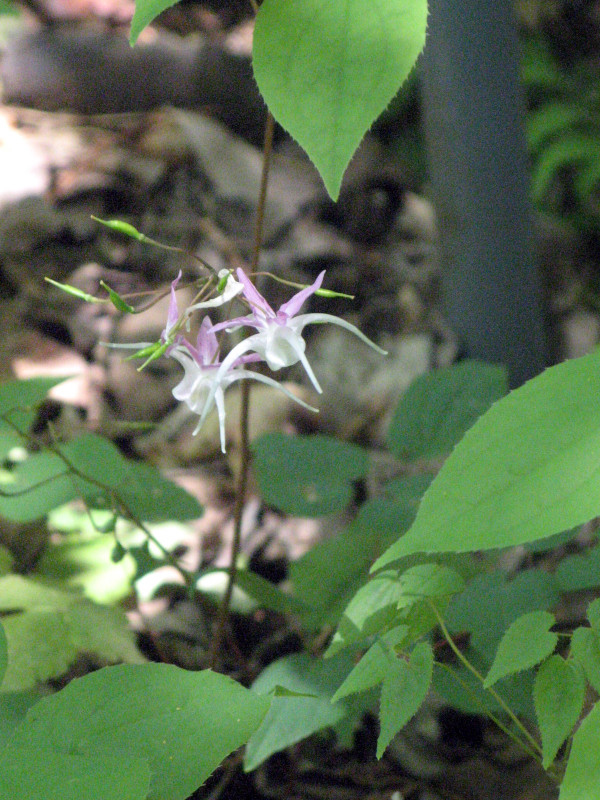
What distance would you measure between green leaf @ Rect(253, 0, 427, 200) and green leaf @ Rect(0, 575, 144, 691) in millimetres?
913

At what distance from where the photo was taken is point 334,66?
772 millimetres

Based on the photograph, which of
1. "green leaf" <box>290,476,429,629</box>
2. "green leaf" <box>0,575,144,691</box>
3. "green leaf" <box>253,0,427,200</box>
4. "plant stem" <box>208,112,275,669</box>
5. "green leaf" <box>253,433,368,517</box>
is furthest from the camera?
"green leaf" <box>253,433,368,517</box>

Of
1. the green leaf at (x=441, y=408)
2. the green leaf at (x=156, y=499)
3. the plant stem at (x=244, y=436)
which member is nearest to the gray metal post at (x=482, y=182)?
the green leaf at (x=441, y=408)

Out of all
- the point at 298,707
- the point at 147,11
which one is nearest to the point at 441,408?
the point at 298,707

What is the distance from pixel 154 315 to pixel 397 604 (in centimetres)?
199

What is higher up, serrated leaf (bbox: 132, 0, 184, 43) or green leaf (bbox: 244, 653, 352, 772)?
serrated leaf (bbox: 132, 0, 184, 43)

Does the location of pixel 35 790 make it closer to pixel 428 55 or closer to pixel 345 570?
pixel 345 570

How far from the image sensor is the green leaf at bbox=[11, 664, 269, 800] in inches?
29.9

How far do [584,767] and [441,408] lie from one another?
3.66ft

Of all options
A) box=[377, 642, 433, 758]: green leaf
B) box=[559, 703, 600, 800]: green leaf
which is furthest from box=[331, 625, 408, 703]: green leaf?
box=[559, 703, 600, 800]: green leaf

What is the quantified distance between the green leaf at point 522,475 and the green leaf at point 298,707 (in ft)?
1.68

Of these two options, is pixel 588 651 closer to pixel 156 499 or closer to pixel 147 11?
pixel 147 11

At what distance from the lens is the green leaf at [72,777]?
65 cm

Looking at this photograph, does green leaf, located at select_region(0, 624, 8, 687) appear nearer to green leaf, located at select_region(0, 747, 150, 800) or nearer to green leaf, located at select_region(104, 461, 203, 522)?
green leaf, located at select_region(0, 747, 150, 800)
